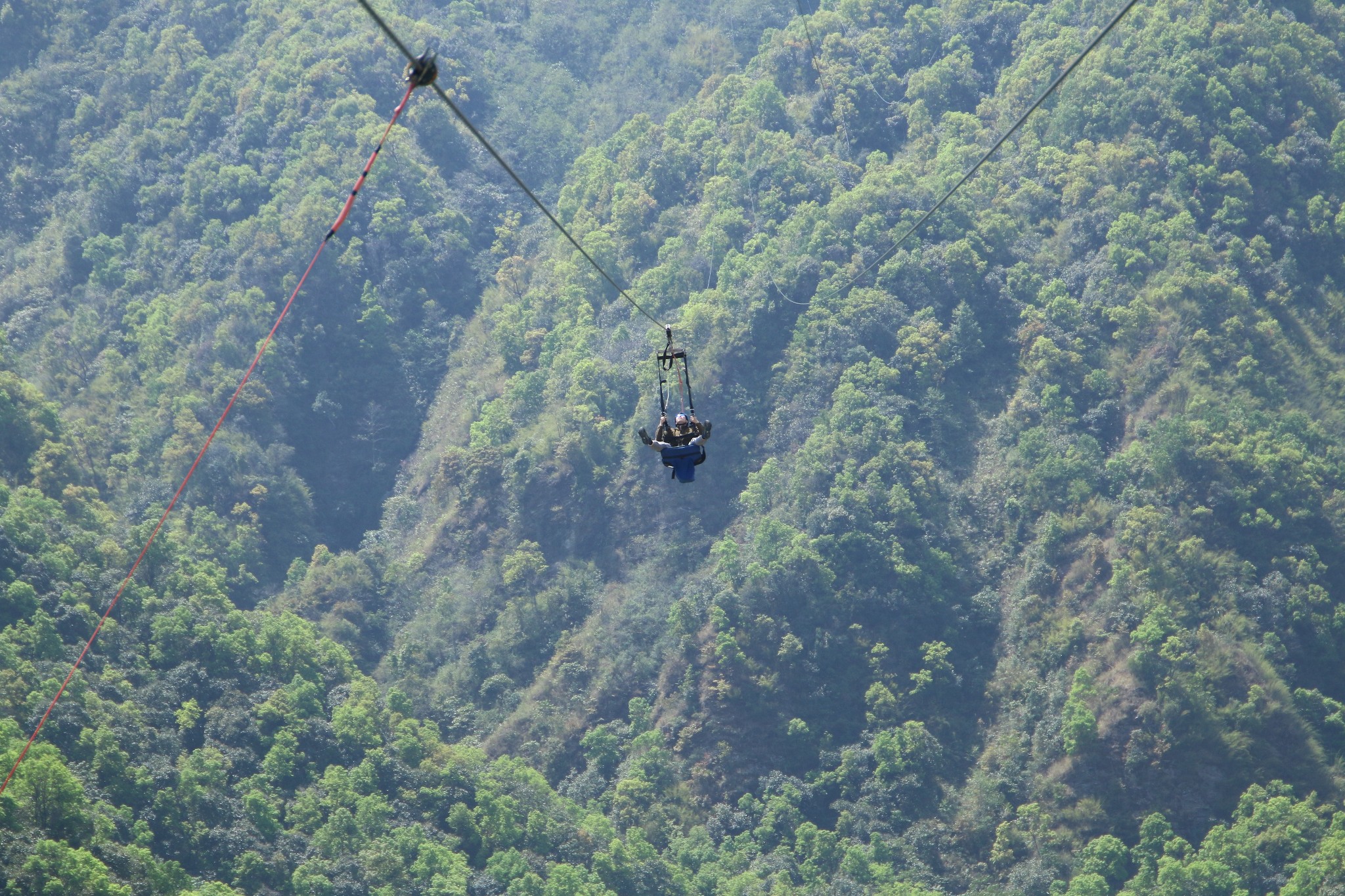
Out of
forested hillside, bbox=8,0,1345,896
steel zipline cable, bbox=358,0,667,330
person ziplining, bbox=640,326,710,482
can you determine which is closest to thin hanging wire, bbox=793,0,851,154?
forested hillside, bbox=8,0,1345,896

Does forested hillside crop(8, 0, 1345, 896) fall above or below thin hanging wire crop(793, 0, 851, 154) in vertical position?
below

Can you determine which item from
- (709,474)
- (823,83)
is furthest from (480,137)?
(823,83)

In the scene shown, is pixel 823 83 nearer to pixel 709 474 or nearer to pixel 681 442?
pixel 709 474

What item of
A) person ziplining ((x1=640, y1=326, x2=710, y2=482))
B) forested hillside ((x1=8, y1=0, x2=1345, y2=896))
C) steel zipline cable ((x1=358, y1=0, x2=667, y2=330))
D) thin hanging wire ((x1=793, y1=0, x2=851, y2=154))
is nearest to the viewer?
steel zipline cable ((x1=358, y1=0, x2=667, y2=330))

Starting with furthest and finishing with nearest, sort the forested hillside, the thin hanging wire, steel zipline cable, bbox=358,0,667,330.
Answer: the thin hanging wire, the forested hillside, steel zipline cable, bbox=358,0,667,330

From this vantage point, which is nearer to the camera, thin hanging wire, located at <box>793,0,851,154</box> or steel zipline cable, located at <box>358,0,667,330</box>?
steel zipline cable, located at <box>358,0,667,330</box>

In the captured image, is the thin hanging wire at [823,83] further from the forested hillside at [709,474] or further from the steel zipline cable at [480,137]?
the steel zipline cable at [480,137]

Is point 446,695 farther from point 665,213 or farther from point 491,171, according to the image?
point 491,171

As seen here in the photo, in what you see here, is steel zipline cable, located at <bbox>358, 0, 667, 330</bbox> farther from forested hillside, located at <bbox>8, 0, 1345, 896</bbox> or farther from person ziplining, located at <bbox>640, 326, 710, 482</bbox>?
forested hillside, located at <bbox>8, 0, 1345, 896</bbox>

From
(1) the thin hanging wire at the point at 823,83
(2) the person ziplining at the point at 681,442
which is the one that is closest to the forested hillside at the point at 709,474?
(1) the thin hanging wire at the point at 823,83
